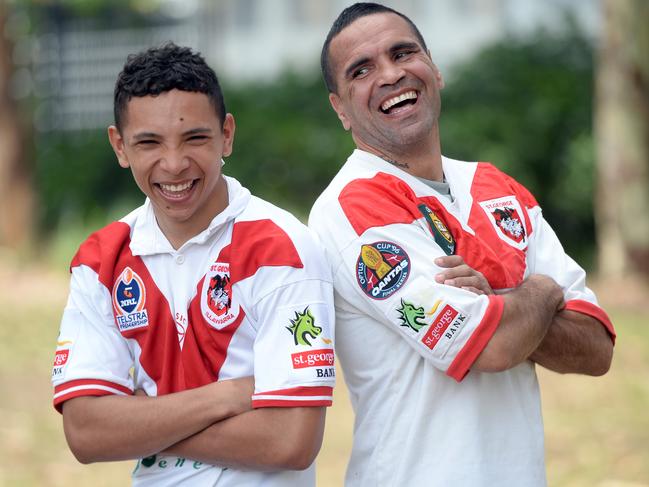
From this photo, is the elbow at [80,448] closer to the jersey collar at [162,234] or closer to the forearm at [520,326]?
the jersey collar at [162,234]

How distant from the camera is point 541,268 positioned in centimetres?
336

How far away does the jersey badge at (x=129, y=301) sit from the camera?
3020mm

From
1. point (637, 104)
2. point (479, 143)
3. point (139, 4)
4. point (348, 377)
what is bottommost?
point (348, 377)

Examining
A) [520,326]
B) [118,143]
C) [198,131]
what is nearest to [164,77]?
[198,131]

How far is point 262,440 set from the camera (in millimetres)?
2867

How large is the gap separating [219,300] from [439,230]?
0.67m

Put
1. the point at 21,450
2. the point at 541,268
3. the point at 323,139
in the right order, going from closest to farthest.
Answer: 1. the point at 541,268
2. the point at 21,450
3. the point at 323,139

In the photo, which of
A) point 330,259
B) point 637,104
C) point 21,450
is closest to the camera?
point 330,259

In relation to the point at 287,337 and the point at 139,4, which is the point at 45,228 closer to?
the point at 139,4

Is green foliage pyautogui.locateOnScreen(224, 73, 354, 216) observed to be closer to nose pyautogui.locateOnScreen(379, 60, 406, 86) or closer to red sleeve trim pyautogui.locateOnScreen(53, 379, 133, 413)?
nose pyautogui.locateOnScreen(379, 60, 406, 86)

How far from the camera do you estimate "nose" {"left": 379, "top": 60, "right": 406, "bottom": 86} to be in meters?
3.26

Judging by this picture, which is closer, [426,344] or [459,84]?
[426,344]

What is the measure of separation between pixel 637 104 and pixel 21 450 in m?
6.85

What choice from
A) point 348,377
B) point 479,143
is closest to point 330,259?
point 348,377
